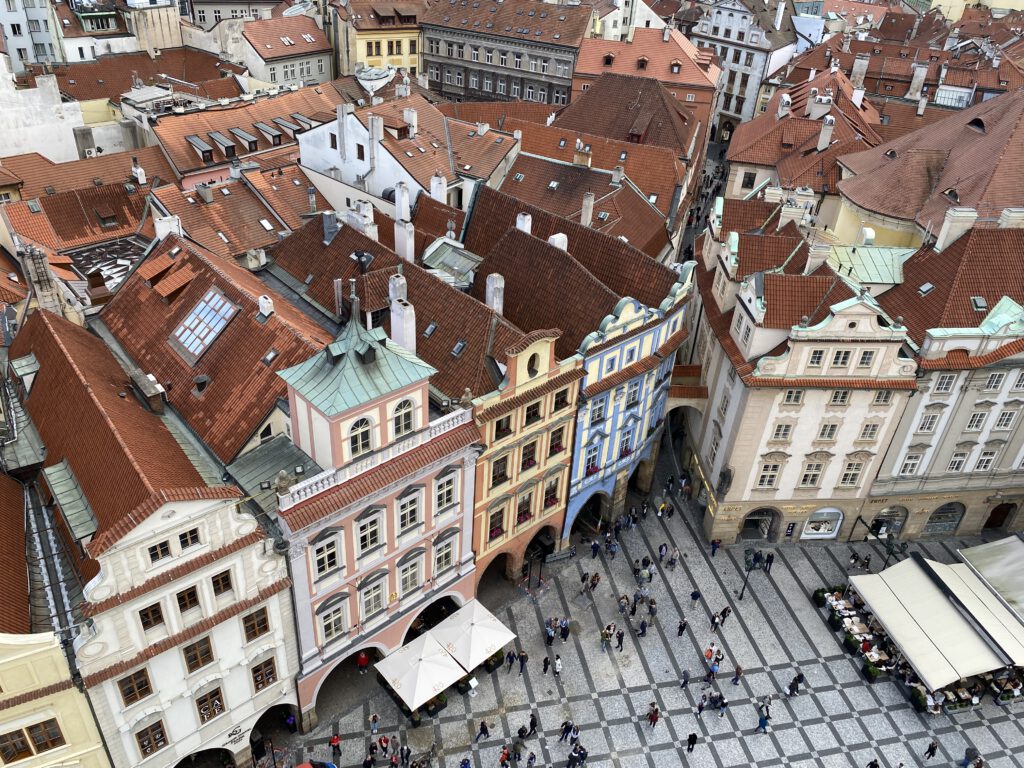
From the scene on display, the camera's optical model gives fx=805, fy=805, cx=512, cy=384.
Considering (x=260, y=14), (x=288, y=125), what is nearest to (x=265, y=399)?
(x=288, y=125)

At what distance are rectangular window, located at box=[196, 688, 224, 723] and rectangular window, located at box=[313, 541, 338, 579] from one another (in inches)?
267

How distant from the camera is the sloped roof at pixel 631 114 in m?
87.4

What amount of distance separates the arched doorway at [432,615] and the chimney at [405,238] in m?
22.8

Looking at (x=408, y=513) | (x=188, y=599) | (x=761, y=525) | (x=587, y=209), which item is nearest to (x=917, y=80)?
(x=587, y=209)

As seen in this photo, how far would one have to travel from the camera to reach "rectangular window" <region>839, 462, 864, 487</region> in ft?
174

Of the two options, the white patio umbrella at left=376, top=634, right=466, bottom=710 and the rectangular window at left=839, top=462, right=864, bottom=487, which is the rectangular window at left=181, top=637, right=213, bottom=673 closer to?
the white patio umbrella at left=376, top=634, right=466, bottom=710

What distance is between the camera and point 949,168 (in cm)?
6397

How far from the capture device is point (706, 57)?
116438 mm

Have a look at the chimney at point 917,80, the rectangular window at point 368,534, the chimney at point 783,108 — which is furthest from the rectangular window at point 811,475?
the chimney at point 917,80

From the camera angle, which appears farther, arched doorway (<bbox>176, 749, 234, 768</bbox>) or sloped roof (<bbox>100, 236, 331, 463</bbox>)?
arched doorway (<bbox>176, 749, 234, 768</bbox>)

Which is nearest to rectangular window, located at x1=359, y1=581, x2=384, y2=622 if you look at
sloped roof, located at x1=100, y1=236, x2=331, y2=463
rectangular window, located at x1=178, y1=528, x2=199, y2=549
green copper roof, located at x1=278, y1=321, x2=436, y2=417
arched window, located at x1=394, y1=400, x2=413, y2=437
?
arched window, located at x1=394, y1=400, x2=413, y2=437

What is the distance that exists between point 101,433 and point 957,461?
5136 cm

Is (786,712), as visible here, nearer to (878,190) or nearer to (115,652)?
(115,652)

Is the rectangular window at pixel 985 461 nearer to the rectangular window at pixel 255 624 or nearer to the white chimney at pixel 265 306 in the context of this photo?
the white chimney at pixel 265 306
